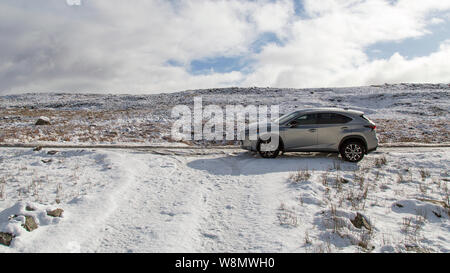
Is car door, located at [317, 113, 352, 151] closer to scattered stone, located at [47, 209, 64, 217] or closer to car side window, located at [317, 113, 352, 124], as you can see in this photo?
car side window, located at [317, 113, 352, 124]

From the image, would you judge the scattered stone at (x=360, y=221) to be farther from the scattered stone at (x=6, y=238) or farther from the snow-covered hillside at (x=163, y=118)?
the snow-covered hillside at (x=163, y=118)

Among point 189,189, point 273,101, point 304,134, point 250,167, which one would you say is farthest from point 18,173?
point 273,101

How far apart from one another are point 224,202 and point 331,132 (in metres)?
5.30

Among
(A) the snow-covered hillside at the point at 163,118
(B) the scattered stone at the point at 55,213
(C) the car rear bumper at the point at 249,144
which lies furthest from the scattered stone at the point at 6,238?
(A) the snow-covered hillside at the point at 163,118

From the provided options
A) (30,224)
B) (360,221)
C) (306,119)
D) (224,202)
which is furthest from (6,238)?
(306,119)

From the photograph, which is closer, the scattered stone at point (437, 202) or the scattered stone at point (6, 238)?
the scattered stone at point (6, 238)

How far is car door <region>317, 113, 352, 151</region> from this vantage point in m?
10.3

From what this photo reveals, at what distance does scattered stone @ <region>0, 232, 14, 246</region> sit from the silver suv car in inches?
289

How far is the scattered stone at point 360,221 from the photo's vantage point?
18.8ft

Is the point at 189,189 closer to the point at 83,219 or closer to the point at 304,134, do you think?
the point at 83,219

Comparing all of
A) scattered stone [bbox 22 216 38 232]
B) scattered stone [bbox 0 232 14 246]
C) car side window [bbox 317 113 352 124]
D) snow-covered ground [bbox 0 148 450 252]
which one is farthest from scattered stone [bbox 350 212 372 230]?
scattered stone [bbox 0 232 14 246]

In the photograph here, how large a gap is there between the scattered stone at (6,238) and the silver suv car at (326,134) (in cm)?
735

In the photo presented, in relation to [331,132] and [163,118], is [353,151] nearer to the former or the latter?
[331,132]
